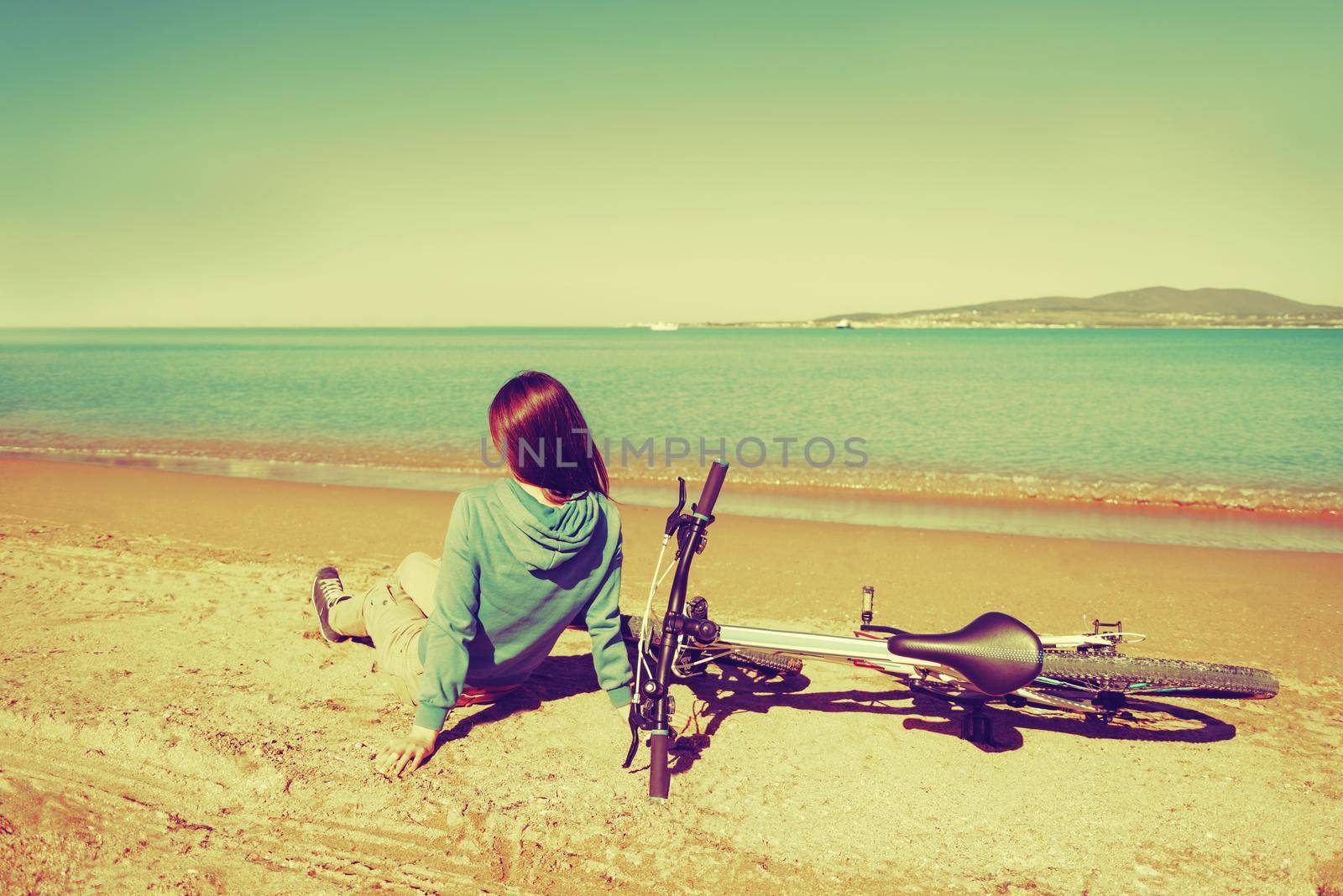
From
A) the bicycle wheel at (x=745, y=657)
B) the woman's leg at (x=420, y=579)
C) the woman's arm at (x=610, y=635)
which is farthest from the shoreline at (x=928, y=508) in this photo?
the woman's arm at (x=610, y=635)

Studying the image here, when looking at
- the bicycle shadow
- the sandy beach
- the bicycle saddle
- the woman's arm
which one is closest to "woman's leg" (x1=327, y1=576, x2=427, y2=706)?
the sandy beach

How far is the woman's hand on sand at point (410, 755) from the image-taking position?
340cm

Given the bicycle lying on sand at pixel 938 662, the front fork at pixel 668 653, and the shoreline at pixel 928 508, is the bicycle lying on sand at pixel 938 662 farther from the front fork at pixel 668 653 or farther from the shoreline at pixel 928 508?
the shoreline at pixel 928 508

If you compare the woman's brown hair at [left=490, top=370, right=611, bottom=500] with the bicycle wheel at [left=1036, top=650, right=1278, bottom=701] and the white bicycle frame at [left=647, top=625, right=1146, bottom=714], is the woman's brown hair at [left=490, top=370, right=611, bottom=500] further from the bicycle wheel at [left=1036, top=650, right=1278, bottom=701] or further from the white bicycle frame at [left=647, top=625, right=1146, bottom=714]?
the bicycle wheel at [left=1036, top=650, right=1278, bottom=701]

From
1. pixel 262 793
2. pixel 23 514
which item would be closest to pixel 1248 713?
pixel 262 793

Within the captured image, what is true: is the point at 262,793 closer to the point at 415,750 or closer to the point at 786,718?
the point at 415,750

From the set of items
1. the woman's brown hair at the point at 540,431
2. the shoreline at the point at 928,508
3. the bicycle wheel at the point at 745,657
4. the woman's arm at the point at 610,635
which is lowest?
the shoreline at the point at 928,508

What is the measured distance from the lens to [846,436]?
59.6 feet

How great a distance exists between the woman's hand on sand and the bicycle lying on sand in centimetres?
95

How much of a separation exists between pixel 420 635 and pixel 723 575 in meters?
3.95

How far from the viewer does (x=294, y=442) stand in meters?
16.8

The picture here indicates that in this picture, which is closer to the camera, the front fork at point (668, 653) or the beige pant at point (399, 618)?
the front fork at point (668, 653)

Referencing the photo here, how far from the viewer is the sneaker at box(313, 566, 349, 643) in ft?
15.7

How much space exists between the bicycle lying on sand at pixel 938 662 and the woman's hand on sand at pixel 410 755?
947 millimetres
